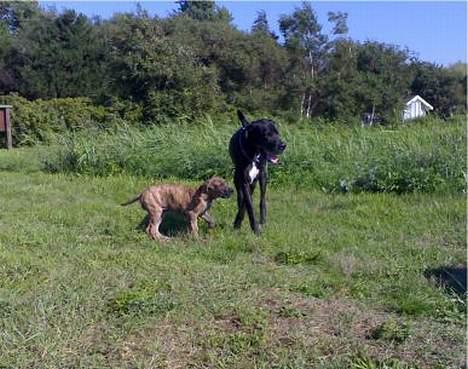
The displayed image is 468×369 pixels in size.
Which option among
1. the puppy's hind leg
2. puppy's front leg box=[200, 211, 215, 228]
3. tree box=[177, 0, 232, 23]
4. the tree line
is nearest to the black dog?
puppy's front leg box=[200, 211, 215, 228]

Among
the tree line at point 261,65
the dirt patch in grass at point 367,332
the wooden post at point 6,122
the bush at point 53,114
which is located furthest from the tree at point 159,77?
the dirt patch in grass at point 367,332

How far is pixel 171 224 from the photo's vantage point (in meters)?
5.82

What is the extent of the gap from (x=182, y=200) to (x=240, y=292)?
6.33 feet

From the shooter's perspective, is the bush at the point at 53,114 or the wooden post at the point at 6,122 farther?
the bush at the point at 53,114

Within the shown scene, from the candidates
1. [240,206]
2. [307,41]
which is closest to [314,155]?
[240,206]

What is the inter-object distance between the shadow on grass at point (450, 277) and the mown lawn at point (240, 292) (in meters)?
0.02

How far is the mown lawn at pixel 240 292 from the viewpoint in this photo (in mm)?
2926

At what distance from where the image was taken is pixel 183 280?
3.92 metres

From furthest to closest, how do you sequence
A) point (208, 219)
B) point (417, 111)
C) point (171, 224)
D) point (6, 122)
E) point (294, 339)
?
point (6, 122) < point (417, 111) < point (171, 224) < point (208, 219) < point (294, 339)

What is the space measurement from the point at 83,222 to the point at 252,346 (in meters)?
3.36

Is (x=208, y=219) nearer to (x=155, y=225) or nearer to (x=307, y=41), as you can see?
(x=155, y=225)

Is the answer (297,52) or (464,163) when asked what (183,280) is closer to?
(464,163)

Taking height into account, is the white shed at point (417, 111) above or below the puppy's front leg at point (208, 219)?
above

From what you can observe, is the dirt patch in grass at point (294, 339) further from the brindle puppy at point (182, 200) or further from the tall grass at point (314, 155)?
the tall grass at point (314, 155)
